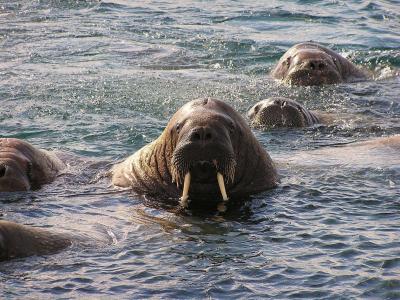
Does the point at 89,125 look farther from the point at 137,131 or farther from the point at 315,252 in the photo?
the point at 315,252

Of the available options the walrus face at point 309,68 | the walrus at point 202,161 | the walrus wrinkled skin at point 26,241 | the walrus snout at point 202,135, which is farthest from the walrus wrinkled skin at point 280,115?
the walrus wrinkled skin at point 26,241

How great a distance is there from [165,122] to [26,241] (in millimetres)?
6199

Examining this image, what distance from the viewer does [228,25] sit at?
22.1m

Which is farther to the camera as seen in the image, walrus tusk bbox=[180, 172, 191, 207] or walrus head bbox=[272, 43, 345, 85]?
walrus head bbox=[272, 43, 345, 85]

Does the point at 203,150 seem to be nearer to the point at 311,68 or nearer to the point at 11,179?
the point at 11,179

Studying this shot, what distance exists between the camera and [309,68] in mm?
16062

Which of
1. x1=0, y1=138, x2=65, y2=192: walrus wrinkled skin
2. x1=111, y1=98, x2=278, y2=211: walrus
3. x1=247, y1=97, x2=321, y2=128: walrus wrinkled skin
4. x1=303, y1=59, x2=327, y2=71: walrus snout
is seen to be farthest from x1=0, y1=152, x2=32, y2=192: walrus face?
x1=303, y1=59, x2=327, y2=71: walrus snout

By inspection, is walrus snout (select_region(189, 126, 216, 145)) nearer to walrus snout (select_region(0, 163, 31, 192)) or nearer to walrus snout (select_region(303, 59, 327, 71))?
walrus snout (select_region(0, 163, 31, 192))

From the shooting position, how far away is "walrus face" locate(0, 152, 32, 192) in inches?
412

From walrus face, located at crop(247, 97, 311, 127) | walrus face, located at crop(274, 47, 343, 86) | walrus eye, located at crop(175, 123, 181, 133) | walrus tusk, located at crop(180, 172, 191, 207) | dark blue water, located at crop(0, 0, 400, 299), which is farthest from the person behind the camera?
walrus face, located at crop(274, 47, 343, 86)

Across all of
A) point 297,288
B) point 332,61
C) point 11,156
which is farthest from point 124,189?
point 332,61

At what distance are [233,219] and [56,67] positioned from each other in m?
8.79

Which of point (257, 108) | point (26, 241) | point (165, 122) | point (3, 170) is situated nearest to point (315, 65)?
point (257, 108)

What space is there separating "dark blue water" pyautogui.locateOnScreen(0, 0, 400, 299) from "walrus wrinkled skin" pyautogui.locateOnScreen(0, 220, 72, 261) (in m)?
0.11
